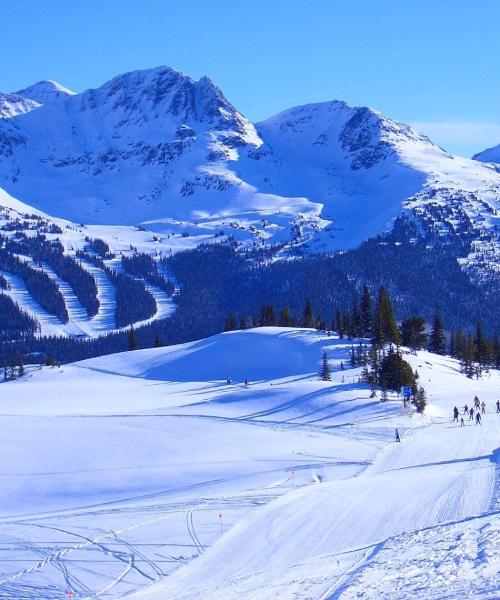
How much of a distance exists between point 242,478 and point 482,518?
1278 centimetres

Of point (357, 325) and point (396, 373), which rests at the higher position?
point (357, 325)

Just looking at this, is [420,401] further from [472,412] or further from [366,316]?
[366,316]

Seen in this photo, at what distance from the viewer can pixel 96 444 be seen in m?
41.9

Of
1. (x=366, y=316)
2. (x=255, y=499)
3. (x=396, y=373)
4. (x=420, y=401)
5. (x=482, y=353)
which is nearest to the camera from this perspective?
(x=255, y=499)

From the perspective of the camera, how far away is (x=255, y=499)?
28.5m

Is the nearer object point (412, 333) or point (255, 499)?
point (255, 499)

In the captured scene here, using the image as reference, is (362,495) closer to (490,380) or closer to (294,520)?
(294,520)

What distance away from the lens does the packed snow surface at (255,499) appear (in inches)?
772

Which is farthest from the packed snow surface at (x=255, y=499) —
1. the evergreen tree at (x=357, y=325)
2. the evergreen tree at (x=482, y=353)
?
the evergreen tree at (x=482, y=353)

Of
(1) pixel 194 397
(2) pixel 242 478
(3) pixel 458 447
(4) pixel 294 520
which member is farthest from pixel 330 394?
(4) pixel 294 520

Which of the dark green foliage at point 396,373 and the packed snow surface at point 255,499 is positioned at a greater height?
the dark green foliage at point 396,373

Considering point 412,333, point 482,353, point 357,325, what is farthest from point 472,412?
point 482,353

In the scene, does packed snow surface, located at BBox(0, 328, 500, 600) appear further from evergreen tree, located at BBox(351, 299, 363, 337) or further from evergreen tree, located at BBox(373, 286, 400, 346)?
evergreen tree, located at BBox(351, 299, 363, 337)

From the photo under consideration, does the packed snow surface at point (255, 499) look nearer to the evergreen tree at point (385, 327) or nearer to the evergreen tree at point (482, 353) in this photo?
the evergreen tree at point (385, 327)
